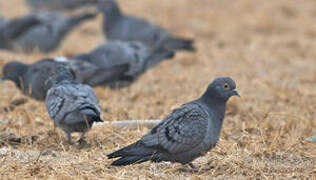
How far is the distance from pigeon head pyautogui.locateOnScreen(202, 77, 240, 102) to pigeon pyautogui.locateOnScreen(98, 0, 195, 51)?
5.17 m

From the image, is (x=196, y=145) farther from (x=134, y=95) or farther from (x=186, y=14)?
(x=186, y=14)

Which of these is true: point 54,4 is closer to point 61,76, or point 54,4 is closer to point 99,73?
point 99,73

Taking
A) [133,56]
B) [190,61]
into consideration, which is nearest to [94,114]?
[133,56]

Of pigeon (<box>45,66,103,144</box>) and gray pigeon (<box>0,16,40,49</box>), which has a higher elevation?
gray pigeon (<box>0,16,40,49</box>)

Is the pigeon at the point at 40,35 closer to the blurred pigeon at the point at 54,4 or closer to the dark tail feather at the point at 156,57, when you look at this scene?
the dark tail feather at the point at 156,57

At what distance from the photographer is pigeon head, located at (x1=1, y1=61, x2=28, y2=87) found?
25.3 feet

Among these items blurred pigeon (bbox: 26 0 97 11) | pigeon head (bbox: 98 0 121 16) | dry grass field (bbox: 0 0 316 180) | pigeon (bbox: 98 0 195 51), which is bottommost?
dry grass field (bbox: 0 0 316 180)

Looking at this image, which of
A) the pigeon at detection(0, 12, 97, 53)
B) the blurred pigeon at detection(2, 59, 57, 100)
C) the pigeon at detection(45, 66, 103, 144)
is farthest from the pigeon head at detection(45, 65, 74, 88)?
the pigeon at detection(0, 12, 97, 53)

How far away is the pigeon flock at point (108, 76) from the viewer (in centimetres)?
458

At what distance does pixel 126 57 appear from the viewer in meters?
8.55

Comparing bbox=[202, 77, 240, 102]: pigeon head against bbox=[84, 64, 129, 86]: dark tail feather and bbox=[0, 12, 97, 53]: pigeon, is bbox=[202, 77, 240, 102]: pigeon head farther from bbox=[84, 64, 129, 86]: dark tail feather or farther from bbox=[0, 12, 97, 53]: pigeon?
bbox=[0, 12, 97, 53]: pigeon

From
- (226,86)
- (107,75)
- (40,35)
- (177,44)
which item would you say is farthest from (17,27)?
(226,86)

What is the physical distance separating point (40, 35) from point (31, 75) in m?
3.58


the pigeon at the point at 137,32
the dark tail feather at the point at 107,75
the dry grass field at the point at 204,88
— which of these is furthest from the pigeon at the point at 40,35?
the dark tail feather at the point at 107,75
